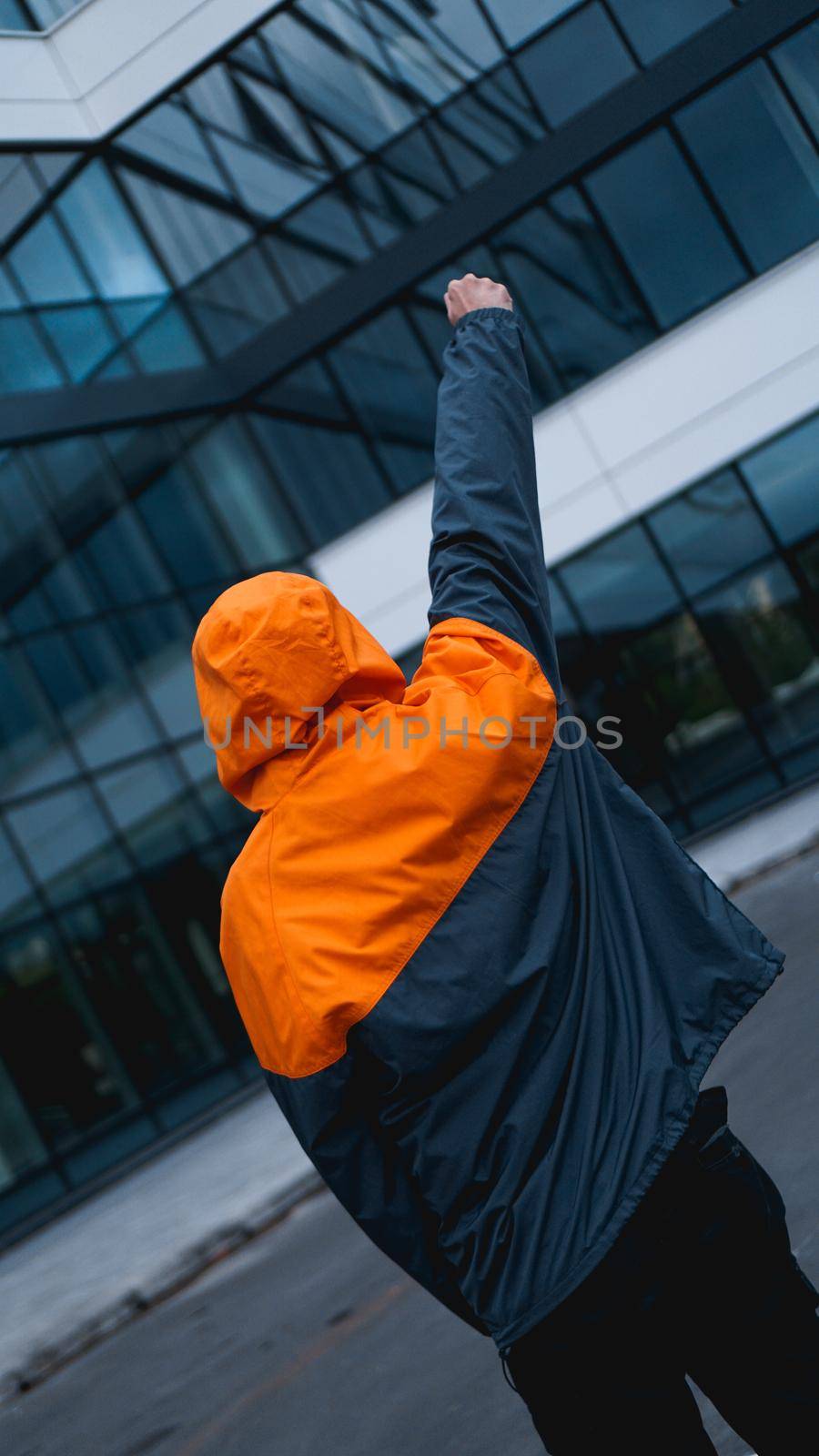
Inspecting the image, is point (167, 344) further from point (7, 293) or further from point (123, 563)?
point (123, 563)

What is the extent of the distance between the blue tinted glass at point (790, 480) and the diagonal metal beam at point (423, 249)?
12.7 ft

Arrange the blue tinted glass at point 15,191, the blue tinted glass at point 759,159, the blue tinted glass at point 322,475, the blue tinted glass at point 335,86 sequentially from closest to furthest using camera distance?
the blue tinted glass at point 759,159
the blue tinted glass at point 335,86
the blue tinted glass at point 15,191
the blue tinted glass at point 322,475

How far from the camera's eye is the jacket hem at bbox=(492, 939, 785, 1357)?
1.91 meters

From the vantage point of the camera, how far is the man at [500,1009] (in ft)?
6.33

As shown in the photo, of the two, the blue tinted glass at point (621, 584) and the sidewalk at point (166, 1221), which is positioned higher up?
the blue tinted glass at point (621, 584)

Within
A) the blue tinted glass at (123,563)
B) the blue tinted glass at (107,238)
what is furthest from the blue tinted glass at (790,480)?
the blue tinted glass at (107,238)

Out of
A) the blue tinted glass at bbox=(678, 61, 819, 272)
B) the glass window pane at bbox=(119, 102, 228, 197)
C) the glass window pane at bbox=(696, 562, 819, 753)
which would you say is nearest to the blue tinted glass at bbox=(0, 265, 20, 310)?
the glass window pane at bbox=(119, 102, 228, 197)

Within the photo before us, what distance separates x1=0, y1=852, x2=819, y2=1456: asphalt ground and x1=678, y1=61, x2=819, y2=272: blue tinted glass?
915cm

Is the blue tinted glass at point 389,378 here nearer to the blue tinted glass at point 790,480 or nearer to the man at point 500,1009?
the blue tinted glass at point 790,480

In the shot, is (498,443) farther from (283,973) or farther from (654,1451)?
(654,1451)

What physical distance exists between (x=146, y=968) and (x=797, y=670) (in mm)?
8281

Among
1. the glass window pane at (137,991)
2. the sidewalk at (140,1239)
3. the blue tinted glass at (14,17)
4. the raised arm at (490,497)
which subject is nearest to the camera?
the raised arm at (490,497)

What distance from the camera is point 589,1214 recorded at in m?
1.94

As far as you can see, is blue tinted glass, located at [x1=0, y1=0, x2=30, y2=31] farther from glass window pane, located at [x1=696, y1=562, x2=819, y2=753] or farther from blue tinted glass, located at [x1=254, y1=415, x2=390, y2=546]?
glass window pane, located at [x1=696, y1=562, x2=819, y2=753]
